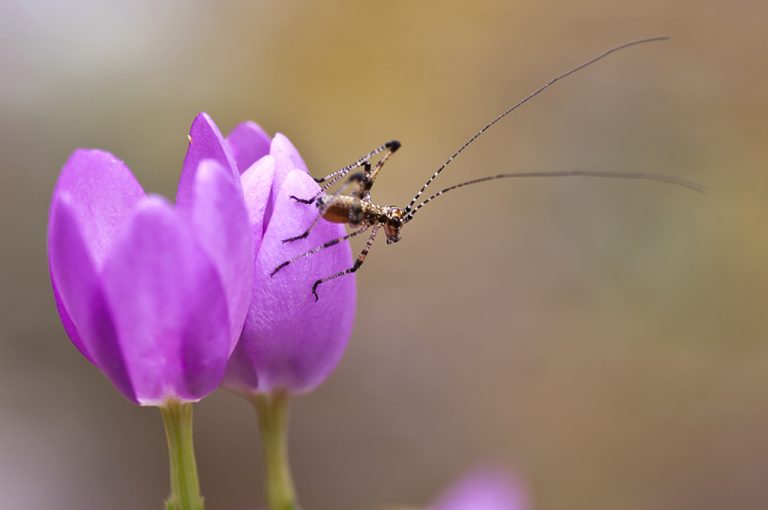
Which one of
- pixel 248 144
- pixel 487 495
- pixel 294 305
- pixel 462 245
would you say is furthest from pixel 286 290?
pixel 462 245

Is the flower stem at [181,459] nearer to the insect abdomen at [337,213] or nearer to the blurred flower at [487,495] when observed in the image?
the insect abdomen at [337,213]

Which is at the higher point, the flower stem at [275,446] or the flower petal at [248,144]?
the flower petal at [248,144]

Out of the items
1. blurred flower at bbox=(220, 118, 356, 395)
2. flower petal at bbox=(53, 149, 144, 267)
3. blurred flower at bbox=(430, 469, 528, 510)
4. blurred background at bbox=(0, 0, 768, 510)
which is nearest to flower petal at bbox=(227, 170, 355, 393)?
blurred flower at bbox=(220, 118, 356, 395)

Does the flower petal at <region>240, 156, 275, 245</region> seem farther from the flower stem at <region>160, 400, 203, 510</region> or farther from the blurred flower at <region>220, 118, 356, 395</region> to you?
the flower stem at <region>160, 400, 203, 510</region>

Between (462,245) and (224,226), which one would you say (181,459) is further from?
(462,245)

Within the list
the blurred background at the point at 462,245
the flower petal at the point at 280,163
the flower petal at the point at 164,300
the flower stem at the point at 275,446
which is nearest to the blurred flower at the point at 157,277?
the flower petal at the point at 164,300
